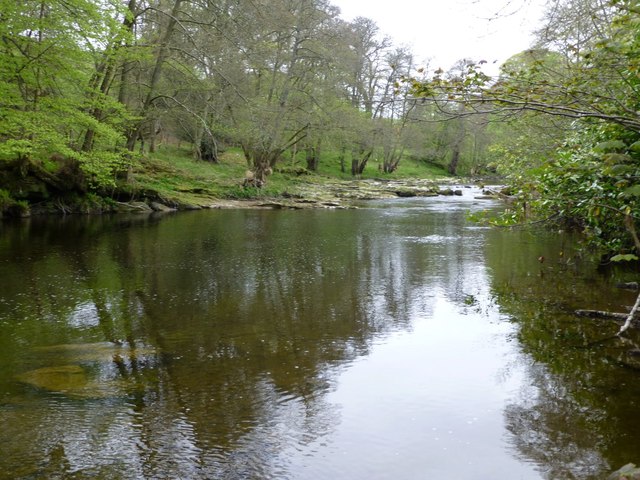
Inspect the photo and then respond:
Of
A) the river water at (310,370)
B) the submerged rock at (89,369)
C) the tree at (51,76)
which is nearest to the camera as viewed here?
the river water at (310,370)

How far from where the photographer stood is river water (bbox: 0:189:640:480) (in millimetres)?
4414

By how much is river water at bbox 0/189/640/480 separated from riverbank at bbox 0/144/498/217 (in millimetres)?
9258

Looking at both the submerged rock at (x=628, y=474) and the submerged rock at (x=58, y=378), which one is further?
the submerged rock at (x=58, y=378)

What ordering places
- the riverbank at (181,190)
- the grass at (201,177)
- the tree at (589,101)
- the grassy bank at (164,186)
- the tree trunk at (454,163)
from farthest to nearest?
1. the tree trunk at (454,163)
2. the grass at (201,177)
3. the riverbank at (181,190)
4. the grassy bank at (164,186)
5. the tree at (589,101)

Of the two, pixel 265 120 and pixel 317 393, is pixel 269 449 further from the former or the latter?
pixel 265 120

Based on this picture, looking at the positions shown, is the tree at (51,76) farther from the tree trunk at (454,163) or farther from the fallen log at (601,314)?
the tree trunk at (454,163)

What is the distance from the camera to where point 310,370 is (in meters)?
6.27

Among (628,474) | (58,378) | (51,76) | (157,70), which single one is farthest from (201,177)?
(628,474)

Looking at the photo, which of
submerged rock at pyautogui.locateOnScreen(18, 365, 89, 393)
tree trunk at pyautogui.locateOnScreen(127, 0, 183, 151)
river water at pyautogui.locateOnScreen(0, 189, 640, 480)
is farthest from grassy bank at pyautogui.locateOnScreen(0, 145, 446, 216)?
submerged rock at pyautogui.locateOnScreen(18, 365, 89, 393)

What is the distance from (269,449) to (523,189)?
6247mm

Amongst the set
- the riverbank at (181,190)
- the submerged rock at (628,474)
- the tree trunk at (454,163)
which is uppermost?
the tree trunk at (454,163)

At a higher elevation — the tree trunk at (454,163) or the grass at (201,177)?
the tree trunk at (454,163)

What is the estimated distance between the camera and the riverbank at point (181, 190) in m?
21.1

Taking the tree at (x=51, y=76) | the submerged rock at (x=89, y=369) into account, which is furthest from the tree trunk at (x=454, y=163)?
the submerged rock at (x=89, y=369)
